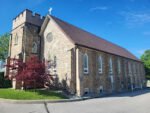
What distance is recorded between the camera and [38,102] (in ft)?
48.7

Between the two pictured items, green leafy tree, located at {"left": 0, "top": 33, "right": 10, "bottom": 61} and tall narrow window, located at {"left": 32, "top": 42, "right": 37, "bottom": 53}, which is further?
green leafy tree, located at {"left": 0, "top": 33, "right": 10, "bottom": 61}

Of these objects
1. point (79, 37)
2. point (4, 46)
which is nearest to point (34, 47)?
point (79, 37)

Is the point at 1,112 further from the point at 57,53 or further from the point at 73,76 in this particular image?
the point at 57,53

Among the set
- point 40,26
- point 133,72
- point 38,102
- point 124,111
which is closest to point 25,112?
point 38,102

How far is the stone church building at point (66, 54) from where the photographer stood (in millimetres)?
20375

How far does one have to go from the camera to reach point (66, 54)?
2122cm

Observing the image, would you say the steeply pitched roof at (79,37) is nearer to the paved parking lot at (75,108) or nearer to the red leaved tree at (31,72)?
the red leaved tree at (31,72)

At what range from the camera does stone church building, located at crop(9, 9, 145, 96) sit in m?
20.4

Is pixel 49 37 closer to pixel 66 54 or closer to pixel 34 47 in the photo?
pixel 34 47

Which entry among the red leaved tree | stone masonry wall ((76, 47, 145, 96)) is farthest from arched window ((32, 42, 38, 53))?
stone masonry wall ((76, 47, 145, 96))

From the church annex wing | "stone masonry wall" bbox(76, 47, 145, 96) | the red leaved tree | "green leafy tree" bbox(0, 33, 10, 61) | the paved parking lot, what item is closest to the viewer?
the paved parking lot

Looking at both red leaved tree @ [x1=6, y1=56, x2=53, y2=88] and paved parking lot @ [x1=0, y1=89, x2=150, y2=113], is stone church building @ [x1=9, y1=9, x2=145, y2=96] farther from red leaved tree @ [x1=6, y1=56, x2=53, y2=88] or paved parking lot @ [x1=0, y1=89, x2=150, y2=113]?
paved parking lot @ [x1=0, y1=89, x2=150, y2=113]

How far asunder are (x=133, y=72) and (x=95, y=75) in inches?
683

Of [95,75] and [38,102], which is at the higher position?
[95,75]
